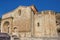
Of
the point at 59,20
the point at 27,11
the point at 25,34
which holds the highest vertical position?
the point at 27,11

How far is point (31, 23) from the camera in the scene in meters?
31.1

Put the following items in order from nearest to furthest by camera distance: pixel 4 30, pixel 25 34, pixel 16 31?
pixel 25 34 → pixel 16 31 → pixel 4 30

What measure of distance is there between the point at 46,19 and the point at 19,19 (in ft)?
17.7

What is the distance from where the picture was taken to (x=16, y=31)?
31297mm

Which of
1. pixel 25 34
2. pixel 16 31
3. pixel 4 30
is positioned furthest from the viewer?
pixel 4 30

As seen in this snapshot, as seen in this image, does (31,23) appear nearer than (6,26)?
Yes

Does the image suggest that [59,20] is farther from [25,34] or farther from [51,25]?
[25,34]

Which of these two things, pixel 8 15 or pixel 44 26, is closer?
pixel 44 26

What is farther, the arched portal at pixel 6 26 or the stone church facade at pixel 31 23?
the arched portal at pixel 6 26

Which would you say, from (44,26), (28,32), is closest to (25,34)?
(28,32)

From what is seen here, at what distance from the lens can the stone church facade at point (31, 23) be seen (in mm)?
30031

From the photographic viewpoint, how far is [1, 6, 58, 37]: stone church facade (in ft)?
98.5

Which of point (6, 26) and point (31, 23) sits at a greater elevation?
point (31, 23)

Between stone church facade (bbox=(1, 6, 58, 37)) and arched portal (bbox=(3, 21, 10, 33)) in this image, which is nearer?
stone church facade (bbox=(1, 6, 58, 37))
